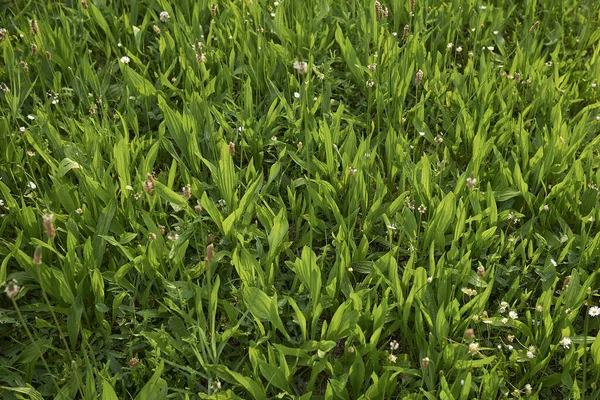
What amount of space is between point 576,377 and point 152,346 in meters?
1.44

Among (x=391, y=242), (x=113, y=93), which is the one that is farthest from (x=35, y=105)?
(x=391, y=242)

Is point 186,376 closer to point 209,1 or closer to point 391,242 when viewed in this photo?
point 391,242

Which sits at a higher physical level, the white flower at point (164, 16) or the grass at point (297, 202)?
the white flower at point (164, 16)

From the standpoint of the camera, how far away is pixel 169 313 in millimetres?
2314

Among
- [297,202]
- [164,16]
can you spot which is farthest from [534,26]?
[164,16]

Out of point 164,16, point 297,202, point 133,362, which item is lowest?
point 133,362

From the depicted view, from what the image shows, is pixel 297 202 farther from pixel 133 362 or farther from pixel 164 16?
pixel 164 16

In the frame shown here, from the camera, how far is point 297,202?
2.64 meters

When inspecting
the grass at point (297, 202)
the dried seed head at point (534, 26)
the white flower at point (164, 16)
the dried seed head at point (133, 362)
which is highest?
the dried seed head at point (534, 26)

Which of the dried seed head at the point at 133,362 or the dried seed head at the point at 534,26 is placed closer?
the dried seed head at the point at 133,362

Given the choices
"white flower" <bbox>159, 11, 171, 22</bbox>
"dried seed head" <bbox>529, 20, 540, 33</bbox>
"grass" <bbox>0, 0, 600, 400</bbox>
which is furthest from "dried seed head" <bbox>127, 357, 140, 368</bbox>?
"dried seed head" <bbox>529, 20, 540, 33</bbox>

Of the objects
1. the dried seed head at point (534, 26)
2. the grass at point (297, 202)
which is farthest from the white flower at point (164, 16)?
the dried seed head at point (534, 26)

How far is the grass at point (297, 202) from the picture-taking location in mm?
2154

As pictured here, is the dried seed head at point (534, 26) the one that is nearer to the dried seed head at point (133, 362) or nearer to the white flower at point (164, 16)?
the white flower at point (164, 16)
